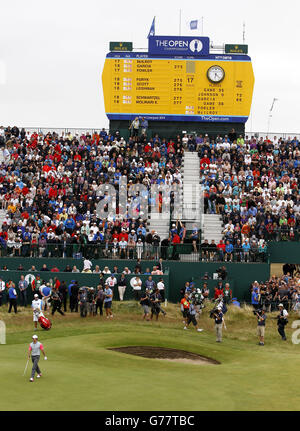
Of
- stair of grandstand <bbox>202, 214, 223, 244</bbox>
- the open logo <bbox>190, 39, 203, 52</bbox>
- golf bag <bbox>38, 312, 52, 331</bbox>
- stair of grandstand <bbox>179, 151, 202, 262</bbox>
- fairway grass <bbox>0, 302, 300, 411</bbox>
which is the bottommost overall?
fairway grass <bbox>0, 302, 300, 411</bbox>

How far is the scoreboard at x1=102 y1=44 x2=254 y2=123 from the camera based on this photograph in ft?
166

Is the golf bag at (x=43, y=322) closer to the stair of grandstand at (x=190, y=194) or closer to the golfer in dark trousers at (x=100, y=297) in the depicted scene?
the golfer in dark trousers at (x=100, y=297)

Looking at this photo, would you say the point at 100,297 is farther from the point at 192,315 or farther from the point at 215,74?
the point at 215,74

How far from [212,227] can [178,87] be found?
1359 centimetres

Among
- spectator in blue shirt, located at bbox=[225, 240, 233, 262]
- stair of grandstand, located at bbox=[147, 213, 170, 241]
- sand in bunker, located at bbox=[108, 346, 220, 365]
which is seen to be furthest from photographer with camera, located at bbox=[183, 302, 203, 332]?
stair of grandstand, located at bbox=[147, 213, 170, 241]

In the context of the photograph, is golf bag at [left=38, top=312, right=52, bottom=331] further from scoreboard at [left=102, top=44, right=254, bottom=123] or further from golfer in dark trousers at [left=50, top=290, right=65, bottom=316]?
scoreboard at [left=102, top=44, right=254, bottom=123]

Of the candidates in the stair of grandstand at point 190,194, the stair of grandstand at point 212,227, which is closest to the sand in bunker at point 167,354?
the stair of grandstand at point 190,194

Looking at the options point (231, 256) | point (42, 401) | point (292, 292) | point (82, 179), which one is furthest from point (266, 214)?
point (42, 401)

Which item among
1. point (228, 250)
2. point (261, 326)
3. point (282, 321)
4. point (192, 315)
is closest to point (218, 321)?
point (261, 326)

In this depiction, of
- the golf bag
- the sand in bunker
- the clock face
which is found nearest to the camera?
the sand in bunker

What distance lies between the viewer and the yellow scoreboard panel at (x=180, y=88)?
166 ft

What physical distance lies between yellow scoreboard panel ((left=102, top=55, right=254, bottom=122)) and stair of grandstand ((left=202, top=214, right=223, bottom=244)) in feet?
35.9

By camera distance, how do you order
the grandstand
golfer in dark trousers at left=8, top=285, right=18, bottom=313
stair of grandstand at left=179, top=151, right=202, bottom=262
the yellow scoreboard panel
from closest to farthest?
1. golfer in dark trousers at left=8, top=285, right=18, bottom=313
2. the grandstand
3. stair of grandstand at left=179, top=151, right=202, bottom=262
4. the yellow scoreboard panel
